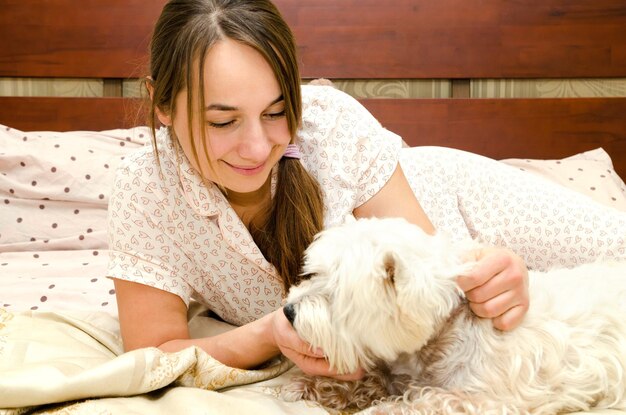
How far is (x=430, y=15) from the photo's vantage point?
3336mm

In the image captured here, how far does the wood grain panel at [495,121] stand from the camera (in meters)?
3.37

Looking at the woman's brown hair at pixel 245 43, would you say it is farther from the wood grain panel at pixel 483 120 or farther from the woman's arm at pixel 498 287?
the wood grain panel at pixel 483 120

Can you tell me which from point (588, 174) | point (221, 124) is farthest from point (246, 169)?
point (588, 174)

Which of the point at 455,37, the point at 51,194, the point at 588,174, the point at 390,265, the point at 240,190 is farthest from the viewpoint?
the point at 455,37

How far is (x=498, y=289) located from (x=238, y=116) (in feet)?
2.10

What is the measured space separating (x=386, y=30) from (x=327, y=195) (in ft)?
6.17

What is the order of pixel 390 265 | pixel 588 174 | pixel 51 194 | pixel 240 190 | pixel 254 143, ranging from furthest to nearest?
1. pixel 588 174
2. pixel 51 194
3. pixel 240 190
4. pixel 254 143
5. pixel 390 265

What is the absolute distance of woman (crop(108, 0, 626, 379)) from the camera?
1397mm

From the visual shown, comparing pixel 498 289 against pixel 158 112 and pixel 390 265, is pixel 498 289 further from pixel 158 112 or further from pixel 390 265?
pixel 158 112

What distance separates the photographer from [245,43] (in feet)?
4.64

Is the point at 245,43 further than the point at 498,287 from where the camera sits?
Yes

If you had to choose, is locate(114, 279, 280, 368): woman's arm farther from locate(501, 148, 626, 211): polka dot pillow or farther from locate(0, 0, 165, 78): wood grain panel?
locate(0, 0, 165, 78): wood grain panel

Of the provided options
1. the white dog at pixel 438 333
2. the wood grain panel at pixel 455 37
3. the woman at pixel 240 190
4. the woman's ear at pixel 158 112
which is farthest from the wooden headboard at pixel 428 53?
the white dog at pixel 438 333

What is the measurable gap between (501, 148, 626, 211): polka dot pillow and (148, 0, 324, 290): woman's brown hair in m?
1.66
